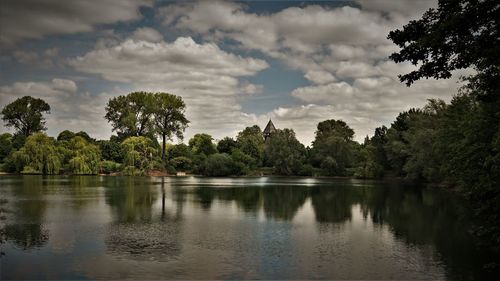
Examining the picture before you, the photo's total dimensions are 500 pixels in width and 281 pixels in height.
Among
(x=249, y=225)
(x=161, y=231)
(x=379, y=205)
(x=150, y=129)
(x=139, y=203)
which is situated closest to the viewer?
(x=161, y=231)

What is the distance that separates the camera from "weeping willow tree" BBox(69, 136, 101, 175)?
→ 228ft

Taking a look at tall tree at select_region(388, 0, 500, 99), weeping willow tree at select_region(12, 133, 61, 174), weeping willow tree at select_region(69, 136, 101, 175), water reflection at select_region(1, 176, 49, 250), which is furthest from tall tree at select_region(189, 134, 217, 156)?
tall tree at select_region(388, 0, 500, 99)

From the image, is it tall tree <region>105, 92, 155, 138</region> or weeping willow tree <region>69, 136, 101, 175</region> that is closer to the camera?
weeping willow tree <region>69, 136, 101, 175</region>

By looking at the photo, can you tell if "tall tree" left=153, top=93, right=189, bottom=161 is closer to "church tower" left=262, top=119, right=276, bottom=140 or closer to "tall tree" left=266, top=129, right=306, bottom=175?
"tall tree" left=266, top=129, right=306, bottom=175

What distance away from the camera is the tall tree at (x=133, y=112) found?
83750 millimetres

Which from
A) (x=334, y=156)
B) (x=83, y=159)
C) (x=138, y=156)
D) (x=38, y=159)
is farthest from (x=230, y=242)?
(x=334, y=156)

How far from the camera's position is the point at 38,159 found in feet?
222

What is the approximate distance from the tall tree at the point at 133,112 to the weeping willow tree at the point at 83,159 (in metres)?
10.7

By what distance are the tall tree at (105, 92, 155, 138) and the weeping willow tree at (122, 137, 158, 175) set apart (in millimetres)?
6614

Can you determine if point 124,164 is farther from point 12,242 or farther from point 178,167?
point 12,242

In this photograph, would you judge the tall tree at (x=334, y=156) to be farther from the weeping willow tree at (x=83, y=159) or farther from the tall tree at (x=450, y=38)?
the tall tree at (x=450, y=38)

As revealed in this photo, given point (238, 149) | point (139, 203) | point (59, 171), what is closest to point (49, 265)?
point (139, 203)

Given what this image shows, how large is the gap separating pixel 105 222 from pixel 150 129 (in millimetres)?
63612

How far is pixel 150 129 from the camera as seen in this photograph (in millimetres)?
83500
